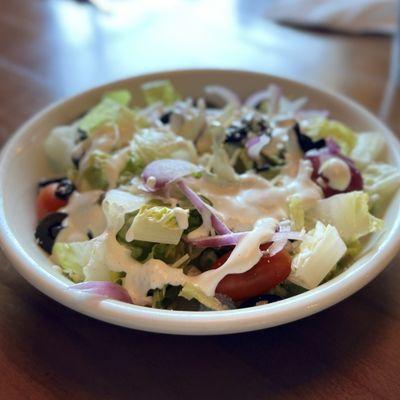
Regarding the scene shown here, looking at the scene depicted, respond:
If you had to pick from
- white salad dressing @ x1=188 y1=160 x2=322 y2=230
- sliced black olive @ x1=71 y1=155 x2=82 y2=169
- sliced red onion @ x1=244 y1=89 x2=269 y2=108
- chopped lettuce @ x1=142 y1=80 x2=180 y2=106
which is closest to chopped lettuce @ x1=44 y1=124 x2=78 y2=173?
sliced black olive @ x1=71 y1=155 x2=82 y2=169

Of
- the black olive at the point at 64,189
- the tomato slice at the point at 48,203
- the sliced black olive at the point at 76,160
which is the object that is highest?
the sliced black olive at the point at 76,160

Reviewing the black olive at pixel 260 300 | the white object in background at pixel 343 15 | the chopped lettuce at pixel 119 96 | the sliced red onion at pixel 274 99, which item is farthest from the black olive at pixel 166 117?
the white object in background at pixel 343 15

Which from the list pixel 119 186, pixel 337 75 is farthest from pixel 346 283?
pixel 337 75

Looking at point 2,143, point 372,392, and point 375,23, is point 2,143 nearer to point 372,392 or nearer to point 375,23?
point 372,392

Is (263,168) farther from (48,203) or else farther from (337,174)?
(48,203)

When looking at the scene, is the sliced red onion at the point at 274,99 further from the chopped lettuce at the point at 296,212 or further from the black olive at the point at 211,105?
the chopped lettuce at the point at 296,212

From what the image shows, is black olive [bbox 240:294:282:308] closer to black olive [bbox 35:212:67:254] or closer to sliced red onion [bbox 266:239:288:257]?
sliced red onion [bbox 266:239:288:257]

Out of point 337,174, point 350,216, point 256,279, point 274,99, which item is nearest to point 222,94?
point 274,99
